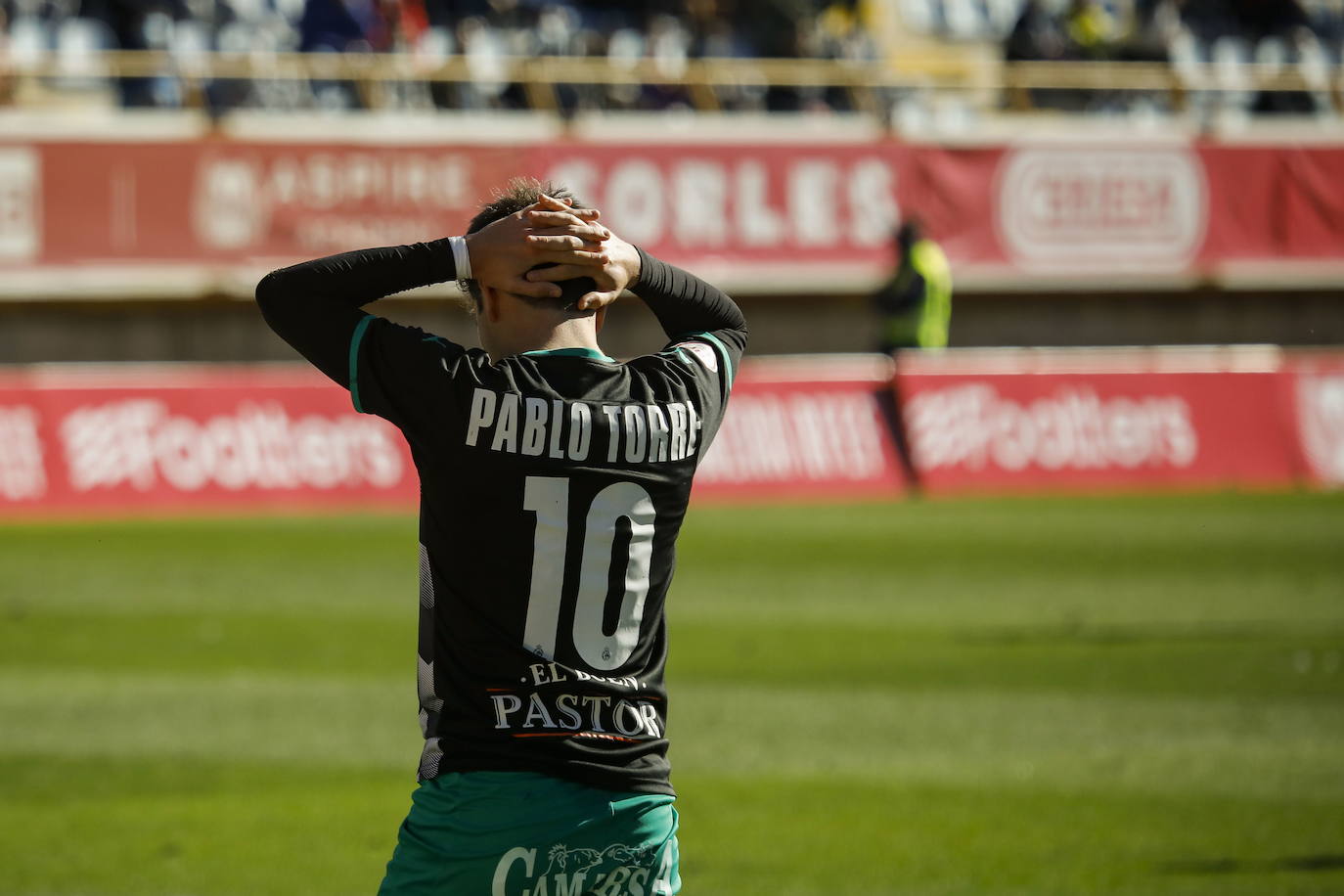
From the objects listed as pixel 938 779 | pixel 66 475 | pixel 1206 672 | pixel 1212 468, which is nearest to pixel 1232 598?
pixel 1206 672

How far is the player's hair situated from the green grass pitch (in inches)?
143

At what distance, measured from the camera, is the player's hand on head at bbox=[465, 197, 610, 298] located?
3.39 metres

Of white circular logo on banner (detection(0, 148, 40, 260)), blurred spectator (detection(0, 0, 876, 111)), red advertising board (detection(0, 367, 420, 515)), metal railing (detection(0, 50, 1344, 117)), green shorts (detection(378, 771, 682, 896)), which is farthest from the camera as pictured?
blurred spectator (detection(0, 0, 876, 111))

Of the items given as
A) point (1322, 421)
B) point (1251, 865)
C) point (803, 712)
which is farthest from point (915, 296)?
point (1251, 865)

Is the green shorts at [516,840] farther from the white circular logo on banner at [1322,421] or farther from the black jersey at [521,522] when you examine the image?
the white circular logo on banner at [1322,421]

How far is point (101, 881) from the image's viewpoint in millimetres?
6758

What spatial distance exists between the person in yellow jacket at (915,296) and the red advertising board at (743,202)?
4.20m

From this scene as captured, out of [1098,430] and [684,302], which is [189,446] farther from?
[684,302]

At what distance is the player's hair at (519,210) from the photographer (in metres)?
3.49

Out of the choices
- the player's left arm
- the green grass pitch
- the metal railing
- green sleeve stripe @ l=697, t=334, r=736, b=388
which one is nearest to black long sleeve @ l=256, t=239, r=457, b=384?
the player's left arm

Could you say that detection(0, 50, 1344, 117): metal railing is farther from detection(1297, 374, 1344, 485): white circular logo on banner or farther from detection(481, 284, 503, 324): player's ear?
detection(481, 284, 503, 324): player's ear

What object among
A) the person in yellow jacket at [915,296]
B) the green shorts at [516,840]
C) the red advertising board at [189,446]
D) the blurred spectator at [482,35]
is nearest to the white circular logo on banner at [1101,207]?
the blurred spectator at [482,35]

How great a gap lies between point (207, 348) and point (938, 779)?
1735 centimetres

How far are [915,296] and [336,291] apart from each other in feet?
60.1
